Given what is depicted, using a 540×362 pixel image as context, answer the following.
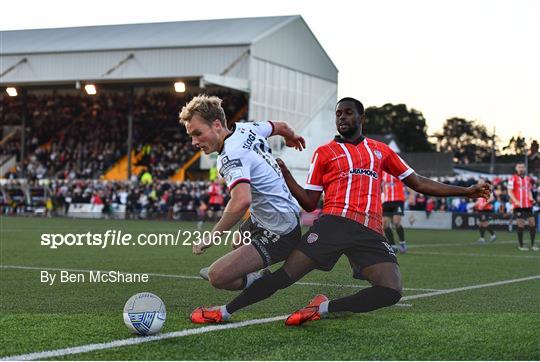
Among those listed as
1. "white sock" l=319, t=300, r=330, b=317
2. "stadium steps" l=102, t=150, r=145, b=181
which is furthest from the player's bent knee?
"stadium steps" l=102, t=150, r=145, b=181

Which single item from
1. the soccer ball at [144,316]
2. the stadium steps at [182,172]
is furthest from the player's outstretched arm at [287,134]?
the stadium steps at [182,172]

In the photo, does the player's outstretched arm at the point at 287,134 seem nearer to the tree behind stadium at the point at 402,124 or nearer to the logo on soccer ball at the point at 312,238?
the logo on soccer ball at the point at 312,238

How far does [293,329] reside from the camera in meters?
6.23

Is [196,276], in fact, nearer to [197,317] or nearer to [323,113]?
[197,317]

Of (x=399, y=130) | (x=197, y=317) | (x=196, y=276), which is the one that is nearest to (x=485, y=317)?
(x=197, y=317)

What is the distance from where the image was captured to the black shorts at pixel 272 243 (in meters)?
6.34

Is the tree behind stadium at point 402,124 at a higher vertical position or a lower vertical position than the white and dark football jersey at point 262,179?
higher

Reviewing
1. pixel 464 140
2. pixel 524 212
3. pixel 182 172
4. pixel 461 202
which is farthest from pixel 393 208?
pixel 464 140

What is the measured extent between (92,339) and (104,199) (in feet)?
111

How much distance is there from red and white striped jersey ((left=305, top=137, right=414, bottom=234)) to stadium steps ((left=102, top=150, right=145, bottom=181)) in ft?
127

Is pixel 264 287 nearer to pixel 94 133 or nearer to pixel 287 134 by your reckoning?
pixel 287 134

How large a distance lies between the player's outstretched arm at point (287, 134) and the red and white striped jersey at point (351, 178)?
649 millimetres

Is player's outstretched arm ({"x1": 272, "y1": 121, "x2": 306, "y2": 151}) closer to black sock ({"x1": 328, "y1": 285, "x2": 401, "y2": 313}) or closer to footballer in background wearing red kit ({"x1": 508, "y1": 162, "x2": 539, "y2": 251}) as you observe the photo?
black sock ({"x1": 328, "y1": 285, "x2": 401, "y2": 313})

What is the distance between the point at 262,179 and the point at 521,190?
13179 mm
